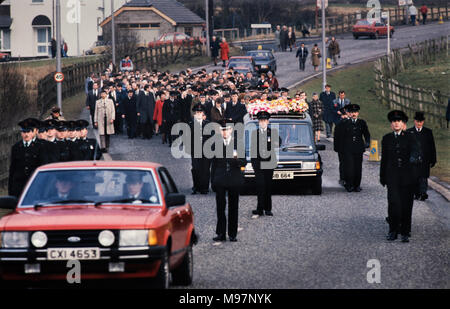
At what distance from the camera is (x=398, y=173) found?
15477mm

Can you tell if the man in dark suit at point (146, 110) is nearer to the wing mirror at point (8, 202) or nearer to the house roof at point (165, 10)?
the wing mirror at point (8, 202)

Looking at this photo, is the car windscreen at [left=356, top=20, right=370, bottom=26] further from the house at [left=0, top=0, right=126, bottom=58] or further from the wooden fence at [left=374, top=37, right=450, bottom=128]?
the house at [left=0, top=0, right=126, bottom=58]

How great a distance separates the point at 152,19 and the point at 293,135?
249 ft

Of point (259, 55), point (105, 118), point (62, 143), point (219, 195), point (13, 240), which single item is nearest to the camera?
point (13, 240)

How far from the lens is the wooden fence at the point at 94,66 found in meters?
48.9

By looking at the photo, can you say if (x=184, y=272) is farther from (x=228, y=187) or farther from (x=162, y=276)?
(x=228, y=187)

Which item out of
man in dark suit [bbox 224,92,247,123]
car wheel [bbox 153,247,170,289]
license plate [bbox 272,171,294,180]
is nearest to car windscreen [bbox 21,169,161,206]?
car wheel [bbox 153,247,170,289]

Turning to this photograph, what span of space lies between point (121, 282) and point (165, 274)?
1.46 ft

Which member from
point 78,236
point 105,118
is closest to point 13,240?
point 78,236

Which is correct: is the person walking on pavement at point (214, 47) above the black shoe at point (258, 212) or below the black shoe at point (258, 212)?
above

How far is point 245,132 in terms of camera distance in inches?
881

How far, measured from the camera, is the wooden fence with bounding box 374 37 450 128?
40531 mm

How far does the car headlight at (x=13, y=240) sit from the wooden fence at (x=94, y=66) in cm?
3457

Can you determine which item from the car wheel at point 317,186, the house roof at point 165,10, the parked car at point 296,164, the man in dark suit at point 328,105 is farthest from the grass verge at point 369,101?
the house roof at point 165,10
